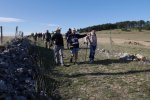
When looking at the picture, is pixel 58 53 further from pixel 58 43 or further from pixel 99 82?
pixel 99 82

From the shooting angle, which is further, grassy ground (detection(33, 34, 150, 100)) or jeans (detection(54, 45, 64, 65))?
jeans (detection(54, 45, 64, 65))

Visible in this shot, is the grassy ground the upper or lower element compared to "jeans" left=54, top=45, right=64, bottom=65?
lower

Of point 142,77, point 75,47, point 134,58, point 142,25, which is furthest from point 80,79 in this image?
point 142,25

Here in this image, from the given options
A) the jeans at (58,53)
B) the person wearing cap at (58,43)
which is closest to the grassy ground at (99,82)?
the jeans at (58,53)

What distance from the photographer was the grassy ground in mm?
14000

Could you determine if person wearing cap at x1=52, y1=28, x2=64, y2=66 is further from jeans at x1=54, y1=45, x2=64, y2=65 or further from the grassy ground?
the grassy ground

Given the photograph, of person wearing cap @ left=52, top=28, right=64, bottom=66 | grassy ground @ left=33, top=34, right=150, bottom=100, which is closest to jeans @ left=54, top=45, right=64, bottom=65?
person wearing cap @ left=52, top=28, right=64, bottom=66

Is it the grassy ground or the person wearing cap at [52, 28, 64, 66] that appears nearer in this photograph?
the grassy ground

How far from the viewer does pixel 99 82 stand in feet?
53.8

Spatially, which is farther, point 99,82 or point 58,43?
point 58,43

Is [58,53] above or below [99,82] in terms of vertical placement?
above

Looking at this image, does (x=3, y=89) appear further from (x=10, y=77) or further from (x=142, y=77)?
(x=142, y=77)

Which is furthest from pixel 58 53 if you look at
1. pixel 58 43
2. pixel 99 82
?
pixel 99 82

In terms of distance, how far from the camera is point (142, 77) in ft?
56.8
